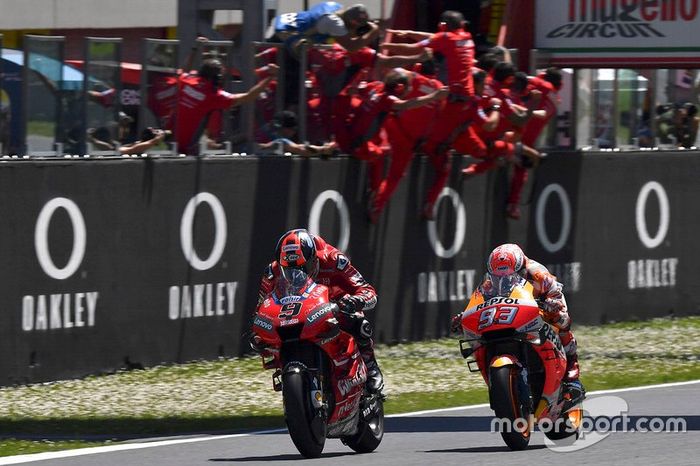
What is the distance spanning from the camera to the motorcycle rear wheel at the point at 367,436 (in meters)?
11.2

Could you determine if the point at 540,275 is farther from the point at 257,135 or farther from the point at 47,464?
the point at 257,135

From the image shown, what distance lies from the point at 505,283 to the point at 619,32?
32.2 ft

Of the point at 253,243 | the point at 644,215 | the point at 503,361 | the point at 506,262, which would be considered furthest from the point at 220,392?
the point at 644,215

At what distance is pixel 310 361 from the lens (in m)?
10.6

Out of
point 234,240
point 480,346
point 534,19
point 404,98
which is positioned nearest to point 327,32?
point 404,98

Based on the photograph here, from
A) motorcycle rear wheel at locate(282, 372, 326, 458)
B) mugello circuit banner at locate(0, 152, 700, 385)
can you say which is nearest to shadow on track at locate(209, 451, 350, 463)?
motorcycle rear wheel at locate(282, 372, 326, 458)

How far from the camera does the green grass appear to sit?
42.2ft

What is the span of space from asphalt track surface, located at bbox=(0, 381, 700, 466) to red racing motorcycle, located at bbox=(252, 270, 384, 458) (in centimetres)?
26

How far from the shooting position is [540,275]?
11555mm

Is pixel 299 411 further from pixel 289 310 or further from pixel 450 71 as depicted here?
pixel 450 71

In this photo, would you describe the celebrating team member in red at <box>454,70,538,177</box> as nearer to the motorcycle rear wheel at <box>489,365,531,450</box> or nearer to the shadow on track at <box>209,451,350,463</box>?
the motorcycle rear wheel at <box>489,365,531,450</box>

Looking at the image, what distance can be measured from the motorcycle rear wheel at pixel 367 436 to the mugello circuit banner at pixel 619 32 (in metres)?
9.46

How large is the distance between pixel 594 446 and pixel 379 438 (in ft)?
4.79

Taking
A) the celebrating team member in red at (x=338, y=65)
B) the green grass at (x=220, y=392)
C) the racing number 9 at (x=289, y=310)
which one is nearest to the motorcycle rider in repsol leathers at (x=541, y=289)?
the racing number 9 at (x=289, y=310)
